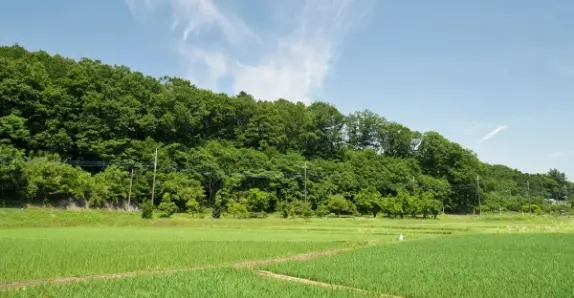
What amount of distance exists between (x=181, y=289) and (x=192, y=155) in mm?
61010

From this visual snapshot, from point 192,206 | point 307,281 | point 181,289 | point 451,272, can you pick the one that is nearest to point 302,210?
point 192,206

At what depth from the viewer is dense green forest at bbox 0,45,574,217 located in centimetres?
5778

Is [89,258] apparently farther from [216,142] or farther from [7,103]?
[216,142]

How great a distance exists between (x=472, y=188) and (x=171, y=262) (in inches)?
3526

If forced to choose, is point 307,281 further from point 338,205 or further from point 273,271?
point 338,205

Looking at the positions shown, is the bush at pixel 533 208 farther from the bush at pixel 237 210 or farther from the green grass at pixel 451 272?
the green grass at pixel 451 272

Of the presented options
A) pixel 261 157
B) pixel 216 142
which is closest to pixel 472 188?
pixel 261 157

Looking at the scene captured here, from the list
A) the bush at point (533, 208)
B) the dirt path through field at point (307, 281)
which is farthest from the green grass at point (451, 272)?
the bush at point (533, 208)

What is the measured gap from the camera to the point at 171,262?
53.5 ft

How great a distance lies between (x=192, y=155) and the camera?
69.8m

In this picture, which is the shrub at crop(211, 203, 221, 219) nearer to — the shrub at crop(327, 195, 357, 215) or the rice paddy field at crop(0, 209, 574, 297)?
the shrub at crop(327, 195, 357, 215)

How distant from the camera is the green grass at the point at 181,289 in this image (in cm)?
958

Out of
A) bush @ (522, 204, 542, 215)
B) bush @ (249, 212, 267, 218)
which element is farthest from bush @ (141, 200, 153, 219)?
bush @ (522, 204, 542, 215)

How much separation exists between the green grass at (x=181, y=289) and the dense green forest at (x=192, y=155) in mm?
43928
